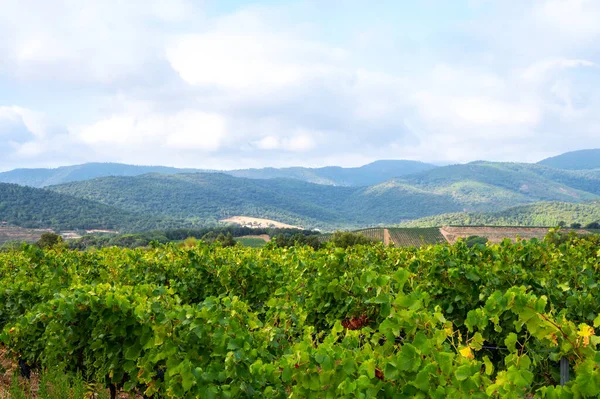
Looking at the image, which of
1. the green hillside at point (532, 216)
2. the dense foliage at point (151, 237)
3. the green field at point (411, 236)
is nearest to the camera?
the dense foliage at point (151, 237)

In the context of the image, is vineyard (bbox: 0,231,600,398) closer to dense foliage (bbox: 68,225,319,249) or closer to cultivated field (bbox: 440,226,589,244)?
dense foliage (bbox: 68,225,319,249)

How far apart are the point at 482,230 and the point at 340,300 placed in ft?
279

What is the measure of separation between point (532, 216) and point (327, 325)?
15622cm

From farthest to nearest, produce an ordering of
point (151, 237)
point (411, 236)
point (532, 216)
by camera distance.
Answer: point (532, 216), point (411, 236), point (151, 237)

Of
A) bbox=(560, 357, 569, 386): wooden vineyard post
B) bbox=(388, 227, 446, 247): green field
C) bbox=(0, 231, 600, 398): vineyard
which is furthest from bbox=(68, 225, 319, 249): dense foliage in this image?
bbox=(560, 357, 569, 386): wooden vineyard post

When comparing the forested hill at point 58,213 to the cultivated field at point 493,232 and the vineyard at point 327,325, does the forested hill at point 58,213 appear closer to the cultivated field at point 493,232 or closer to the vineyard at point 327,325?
the cultivated field at point 493,232

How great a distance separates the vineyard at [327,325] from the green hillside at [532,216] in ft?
423

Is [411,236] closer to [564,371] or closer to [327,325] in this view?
[327,325]

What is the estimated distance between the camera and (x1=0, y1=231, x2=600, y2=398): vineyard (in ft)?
8.10

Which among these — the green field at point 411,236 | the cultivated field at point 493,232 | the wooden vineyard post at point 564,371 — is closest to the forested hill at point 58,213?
the green field at point 411,236

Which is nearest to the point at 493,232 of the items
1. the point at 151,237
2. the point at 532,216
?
the point at 151,237

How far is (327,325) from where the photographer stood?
5.77 metres

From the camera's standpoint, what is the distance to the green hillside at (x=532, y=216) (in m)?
133

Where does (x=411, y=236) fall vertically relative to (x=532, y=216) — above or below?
above
